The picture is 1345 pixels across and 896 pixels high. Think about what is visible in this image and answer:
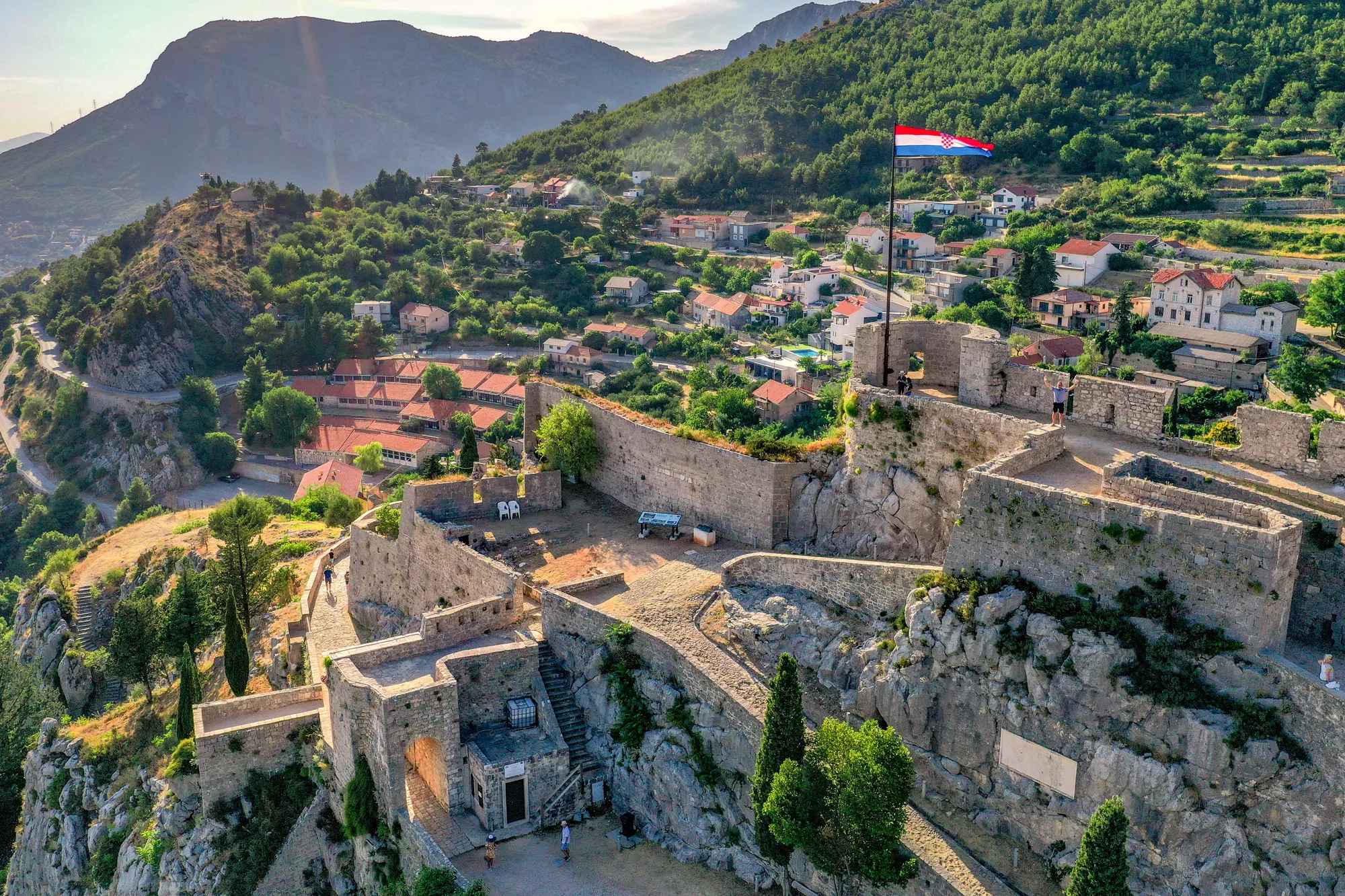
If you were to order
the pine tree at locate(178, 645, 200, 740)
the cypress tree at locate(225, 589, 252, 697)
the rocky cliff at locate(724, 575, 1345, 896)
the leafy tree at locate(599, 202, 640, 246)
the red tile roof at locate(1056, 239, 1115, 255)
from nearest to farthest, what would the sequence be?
the rocky cliff at locate(724, 575, 1345, 896), the pine tree at locate(178, 645, 200, 740), the cypress tree at locate(225, 589, 252, 697), the red tile roof at locate(1056, 239, 1115, 255), the leafy tree at locate(599, 202, 640, 246)

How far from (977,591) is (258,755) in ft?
→ 52.6

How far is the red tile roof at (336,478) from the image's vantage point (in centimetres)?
6662

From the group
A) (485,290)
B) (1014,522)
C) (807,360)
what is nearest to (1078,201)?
(807,360)

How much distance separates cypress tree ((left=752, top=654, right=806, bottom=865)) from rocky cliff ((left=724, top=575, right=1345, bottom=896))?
2.18 meters

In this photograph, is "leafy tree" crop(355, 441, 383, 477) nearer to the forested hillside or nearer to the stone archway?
the forested hillside

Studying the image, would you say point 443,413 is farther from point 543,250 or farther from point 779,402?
point 779,402

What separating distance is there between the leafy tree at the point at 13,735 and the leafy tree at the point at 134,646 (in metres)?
6.87

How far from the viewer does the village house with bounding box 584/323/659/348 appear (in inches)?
3423

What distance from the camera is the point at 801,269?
88562mm

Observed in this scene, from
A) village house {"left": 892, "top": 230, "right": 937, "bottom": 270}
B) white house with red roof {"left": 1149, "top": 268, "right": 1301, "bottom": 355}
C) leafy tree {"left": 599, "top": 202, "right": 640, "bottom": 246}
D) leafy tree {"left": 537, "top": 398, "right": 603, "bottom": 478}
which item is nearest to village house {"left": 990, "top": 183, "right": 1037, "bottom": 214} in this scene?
village house {"left": 892, "top": 230, "right": 937, "bottom": 270}

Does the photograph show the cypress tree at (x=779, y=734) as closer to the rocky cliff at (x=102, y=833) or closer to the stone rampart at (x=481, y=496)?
the rocky cliff at (x=102, y=833)

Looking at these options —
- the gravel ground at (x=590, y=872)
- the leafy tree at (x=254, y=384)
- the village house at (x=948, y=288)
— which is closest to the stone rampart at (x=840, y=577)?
the gravel ground at (x=590, y=872)

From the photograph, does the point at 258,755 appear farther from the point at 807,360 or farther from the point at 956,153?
the point at 807,360

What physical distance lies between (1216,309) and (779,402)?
74.5 feet
